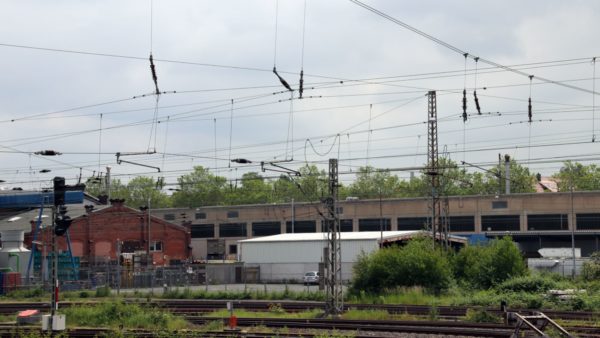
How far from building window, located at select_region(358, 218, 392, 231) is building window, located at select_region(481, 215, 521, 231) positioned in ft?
36.7

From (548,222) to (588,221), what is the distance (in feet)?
13.3

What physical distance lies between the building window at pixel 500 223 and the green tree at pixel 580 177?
53950 millimetres

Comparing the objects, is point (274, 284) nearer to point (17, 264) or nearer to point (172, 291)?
point (172, 291)

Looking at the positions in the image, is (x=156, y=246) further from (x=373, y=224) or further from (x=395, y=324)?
(x=395, y=324)

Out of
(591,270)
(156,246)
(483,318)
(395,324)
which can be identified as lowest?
(395,324)

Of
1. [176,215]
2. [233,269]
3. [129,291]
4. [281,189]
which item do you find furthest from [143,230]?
[281,189]

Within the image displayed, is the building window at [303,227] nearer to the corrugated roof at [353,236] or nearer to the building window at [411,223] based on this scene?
the building window at [411,223]

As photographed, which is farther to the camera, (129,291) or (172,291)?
(129,291)

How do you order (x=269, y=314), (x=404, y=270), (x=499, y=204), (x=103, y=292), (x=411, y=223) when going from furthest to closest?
1. (x=411, y=223)
2. (x=499, y=204)
3. (x=103, y=292)
4. (x=404, y=270)
5. (x=269, y=314)

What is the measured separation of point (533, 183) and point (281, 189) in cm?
5071

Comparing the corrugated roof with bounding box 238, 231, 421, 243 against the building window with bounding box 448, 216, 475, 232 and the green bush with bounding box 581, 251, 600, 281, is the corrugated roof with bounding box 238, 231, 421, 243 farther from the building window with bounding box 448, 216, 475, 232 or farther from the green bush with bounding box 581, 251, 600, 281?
the building window with bounding box 448, 216, 475, 232

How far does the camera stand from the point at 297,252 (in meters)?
70.6

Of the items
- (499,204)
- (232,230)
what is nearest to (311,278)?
(499,204)

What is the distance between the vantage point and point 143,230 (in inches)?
3265
